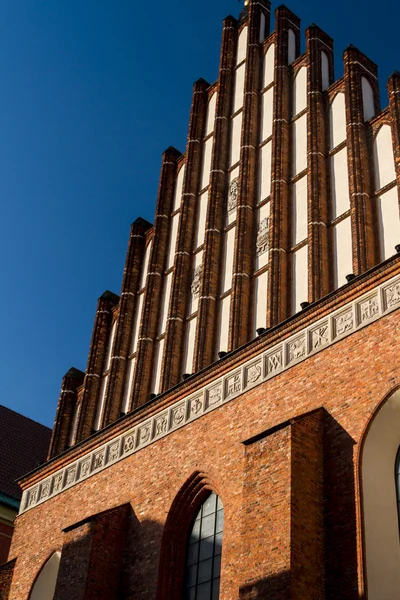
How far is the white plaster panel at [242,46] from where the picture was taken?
20.3 m

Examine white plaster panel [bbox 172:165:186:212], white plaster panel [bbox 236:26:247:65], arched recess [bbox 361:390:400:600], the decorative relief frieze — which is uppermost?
white plaster panel [bbox 236:26:247:65]

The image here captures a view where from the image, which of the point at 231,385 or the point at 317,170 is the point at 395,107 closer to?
the point at 317,170

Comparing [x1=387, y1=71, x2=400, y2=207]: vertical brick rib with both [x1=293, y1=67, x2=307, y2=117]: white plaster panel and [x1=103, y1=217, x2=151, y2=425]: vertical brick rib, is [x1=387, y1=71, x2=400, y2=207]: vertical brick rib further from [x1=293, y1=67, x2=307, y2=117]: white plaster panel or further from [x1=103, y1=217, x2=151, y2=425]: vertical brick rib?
[x1=103, y1=217, x2=151, y2=425]: vertical brick rib

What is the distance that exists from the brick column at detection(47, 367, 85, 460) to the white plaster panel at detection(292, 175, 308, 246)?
6.40 metres

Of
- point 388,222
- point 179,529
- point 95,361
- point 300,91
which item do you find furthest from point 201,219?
point 179,529

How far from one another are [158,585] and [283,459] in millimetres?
3455

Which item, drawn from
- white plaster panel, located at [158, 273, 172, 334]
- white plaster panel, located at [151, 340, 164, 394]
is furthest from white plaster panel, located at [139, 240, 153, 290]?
white plaster panel, located at [151, 340, 164, 394]

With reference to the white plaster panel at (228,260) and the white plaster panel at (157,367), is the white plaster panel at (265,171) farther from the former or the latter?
the white plaster panel at (157,367)

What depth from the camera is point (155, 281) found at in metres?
18.7

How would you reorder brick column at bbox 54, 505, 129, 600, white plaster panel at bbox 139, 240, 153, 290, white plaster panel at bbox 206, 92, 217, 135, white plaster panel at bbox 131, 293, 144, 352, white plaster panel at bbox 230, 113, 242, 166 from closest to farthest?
brick column at bbox 54, 505, 129, 600
white plaster panel at bbox 131, 293, 144, 352
white plaster panel at bbox 230, 113, 242, 166
white plaster panel at bbox 139, 240, 153, 290
white plaster panel at bbox 206, 92, 217, 135

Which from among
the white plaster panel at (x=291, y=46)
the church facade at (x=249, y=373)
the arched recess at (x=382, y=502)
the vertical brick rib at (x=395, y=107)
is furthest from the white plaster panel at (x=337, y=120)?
the arched recess at (x=382, y=502)

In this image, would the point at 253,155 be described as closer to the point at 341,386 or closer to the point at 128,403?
the point at 128,403

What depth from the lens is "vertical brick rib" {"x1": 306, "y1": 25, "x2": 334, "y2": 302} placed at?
585 inches

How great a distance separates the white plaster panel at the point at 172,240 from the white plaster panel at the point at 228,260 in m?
1.68
